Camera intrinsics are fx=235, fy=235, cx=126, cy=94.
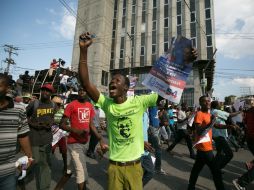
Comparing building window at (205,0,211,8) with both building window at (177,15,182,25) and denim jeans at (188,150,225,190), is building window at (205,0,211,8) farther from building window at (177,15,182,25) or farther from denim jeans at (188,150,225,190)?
denim jeans at (188,150,225,190)

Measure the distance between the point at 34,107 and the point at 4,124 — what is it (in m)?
1.79

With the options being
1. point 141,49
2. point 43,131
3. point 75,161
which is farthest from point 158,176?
point 141,49

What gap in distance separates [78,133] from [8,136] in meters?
1.53

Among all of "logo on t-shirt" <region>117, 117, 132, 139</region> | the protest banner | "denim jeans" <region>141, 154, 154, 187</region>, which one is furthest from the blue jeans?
"denim jeans" <region>141, 154, 154, 187</region>

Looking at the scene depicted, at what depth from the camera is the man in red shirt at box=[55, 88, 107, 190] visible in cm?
410

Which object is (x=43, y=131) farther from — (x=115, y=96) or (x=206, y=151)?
(x=206, y=151)

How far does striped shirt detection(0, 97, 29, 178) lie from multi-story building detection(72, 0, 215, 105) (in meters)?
31.1

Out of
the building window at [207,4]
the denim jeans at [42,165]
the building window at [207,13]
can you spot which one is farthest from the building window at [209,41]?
the denim jeans at [42,165]

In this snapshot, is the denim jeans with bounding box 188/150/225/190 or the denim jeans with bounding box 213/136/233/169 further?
the denim jeans with bounding box 213/136/233/169

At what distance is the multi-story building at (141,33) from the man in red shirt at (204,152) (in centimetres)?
2850

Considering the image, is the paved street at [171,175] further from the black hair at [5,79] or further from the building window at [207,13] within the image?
the building window at [207,13]

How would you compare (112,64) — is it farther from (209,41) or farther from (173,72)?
(173,72)

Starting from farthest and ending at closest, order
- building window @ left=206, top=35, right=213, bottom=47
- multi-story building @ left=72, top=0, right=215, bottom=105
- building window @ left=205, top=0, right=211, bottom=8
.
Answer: building window @ left=205, top=0, right=211, bottom=8 → multi-story building @ left=72, top=0, right=215, bottom=105 → building window @ left=206, top=35, right=213, bottom=47

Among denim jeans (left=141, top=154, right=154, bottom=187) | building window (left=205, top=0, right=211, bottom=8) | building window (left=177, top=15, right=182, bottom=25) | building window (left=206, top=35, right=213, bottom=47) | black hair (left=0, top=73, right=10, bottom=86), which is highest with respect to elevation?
building window (left=205, top=0, right=211, bottom=8)
